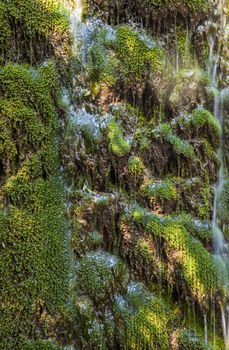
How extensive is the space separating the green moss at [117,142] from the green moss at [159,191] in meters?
0.33

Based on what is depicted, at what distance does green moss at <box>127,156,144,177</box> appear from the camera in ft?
10.2

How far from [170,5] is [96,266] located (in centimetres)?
221

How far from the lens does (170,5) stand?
132 inches

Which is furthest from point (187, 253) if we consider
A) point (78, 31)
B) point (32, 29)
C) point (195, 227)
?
point (32, 29)

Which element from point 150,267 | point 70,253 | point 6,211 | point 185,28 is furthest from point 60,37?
point 150,267

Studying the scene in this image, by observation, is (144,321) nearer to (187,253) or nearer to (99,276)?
(99,276)

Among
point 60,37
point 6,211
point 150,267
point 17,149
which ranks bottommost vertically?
point 150,267

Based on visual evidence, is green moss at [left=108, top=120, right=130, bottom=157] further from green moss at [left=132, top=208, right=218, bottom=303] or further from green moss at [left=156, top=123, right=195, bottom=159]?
green moss at [left=132, top=208, right=218, bottom=303]

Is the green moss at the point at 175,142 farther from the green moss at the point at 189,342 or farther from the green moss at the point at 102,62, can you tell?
the green moss at the point at 189,342

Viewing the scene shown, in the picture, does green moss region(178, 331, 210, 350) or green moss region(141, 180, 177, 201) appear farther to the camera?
green moss region(141, 180, 177, 201)

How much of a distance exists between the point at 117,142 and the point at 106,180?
30 cm

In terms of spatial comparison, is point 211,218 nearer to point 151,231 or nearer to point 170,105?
point 151,231

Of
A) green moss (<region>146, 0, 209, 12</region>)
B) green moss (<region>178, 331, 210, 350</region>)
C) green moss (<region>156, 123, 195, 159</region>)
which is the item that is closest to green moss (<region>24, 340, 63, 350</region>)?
green moss (<region>178, 331, 210, 350</region>)

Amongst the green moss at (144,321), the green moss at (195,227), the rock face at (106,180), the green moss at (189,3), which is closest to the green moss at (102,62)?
the rock face at (106,180)
